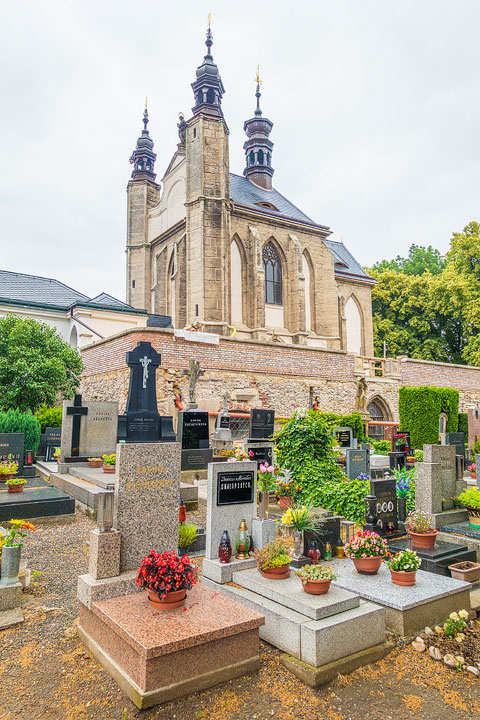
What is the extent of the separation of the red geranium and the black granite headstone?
4.76ft

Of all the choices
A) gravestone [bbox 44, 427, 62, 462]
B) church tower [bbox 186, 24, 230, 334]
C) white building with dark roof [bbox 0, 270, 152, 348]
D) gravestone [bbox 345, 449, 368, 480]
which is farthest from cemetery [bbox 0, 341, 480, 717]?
white building with dark roof [bbox 0, 270, 152, 348]

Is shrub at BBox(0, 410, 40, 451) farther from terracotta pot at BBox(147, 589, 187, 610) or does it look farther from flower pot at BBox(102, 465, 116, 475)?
terracotta pot at BBox(147, 589, 187, 610)

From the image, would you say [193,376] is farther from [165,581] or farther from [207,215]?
[165,581]

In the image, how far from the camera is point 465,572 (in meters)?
5.41

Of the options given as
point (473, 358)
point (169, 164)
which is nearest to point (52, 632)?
point (169, 164)

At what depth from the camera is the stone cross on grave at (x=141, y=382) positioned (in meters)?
9.77

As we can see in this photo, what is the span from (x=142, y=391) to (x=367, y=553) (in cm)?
604

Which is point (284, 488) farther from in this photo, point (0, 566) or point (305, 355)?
point (305, 355)

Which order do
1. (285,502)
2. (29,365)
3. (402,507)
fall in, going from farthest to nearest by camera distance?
1. (29,365)
2. (285,502)
3. (402,507)

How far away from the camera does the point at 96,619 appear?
393 centimetres

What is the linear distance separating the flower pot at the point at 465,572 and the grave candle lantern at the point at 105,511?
12.5ft

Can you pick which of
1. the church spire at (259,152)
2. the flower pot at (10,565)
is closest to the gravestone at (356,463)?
the flower pot at (10,565)

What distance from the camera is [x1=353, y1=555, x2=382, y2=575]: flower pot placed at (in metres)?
4.95

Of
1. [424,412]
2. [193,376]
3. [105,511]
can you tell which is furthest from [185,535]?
[424,412]
